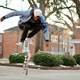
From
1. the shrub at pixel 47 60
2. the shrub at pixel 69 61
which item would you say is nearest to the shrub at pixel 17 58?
the shrub at pixel 47 60

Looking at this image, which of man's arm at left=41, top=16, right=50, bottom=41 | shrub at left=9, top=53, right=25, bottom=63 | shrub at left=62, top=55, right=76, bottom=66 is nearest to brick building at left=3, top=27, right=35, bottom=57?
shrub at left=9, top=53, right=25, bottom=63

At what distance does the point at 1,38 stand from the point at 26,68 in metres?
60.7

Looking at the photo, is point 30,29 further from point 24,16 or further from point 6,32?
point 6,32

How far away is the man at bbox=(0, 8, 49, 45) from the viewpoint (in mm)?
10398

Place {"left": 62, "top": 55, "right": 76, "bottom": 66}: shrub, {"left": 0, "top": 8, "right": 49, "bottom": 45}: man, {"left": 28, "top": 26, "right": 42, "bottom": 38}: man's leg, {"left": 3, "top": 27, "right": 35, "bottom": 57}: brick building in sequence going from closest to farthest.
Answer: {"left": 0, "top": 8, "right": 49, "bottom": 45}: man
{"left": 28, "top": 26, "right": 42, "bottom": 38}: man's leg
{"left": 62, "top": 55, "right": 76, "bottom": 66}: shrub
{"left": 3, "top": 27, "right": 35, "bottom": 57}: brick building

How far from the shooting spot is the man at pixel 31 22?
34.1 feet

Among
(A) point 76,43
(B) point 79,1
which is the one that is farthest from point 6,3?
(A) point 76,43

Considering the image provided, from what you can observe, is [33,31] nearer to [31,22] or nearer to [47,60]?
[31,22]

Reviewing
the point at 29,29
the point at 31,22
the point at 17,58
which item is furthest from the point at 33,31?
the point at 17,58

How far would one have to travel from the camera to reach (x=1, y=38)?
7194 cm

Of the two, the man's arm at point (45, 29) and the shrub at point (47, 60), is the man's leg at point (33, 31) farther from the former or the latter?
the shrub at point (47, 60)

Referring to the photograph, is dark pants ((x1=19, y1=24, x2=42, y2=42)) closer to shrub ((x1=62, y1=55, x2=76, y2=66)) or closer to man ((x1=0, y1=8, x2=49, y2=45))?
man ((x1=0, y1=8, x2=49, y2=45))

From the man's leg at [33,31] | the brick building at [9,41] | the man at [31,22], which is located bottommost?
the man's leg at [33,31]

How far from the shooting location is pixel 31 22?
433 inches
